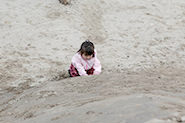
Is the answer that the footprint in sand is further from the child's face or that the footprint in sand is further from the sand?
the child's face

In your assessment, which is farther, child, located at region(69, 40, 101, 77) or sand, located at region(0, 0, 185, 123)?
child, located at region(69, 40, 101, 77)

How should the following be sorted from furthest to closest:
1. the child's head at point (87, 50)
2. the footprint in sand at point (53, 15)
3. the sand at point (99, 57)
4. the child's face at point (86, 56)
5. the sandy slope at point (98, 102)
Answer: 1. the footprint in sand at point (53, 15)
2. the child's face at point (86, 56)
3. the child's head at point (87, 50)
4. the sand at point (99, 57)
5. the sandy slope at point (98, 102)

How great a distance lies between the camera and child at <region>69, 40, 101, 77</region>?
10.7 ft

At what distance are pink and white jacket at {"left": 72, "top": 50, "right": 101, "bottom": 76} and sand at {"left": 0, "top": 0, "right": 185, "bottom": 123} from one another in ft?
0.94

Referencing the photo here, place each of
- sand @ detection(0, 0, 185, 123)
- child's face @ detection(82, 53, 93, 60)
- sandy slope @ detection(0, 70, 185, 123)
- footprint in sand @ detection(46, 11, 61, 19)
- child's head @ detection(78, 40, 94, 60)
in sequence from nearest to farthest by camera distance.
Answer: sandy slope @ detection(0, 70, 185, 123) < sand @ detection(0, 0, 185, 123) < child's head @ detection(78, 40, 94, 60) < child's face @ detection(82, 53, 93, 60) < footprint in sand @ detection(46, 11, 61, 19)

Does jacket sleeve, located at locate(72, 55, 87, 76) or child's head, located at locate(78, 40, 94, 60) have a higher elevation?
child's head, located at locate(78, 40, 94, 60)

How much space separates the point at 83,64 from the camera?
353 cm

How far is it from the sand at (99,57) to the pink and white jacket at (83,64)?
0.94 feet

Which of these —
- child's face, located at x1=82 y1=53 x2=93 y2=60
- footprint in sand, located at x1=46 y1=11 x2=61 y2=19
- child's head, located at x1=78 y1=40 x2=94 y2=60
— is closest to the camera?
child's head, located at x1=78 y1=40 x2=94 y2=60

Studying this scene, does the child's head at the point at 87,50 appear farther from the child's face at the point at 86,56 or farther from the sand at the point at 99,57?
the sand at the point at 99,57

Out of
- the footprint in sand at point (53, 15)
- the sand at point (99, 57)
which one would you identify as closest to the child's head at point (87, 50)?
the sand at point (99, 57)

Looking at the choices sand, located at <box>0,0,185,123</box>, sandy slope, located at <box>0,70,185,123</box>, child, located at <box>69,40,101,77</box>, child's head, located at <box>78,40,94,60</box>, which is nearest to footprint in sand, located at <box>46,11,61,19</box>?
sand, located at <box>0,0,185,123</box>

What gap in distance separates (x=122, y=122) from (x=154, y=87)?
3.90ft

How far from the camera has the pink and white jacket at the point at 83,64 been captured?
3420 mm
